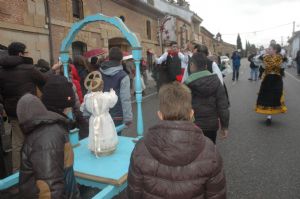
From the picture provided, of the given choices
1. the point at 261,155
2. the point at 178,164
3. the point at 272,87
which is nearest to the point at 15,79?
the point at 178,164

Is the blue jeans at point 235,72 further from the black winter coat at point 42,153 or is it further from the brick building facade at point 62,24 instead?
the black winter coat at point 42,153

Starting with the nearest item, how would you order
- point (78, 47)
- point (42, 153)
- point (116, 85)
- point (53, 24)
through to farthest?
point (42, 153)
point (116, 85)
point (53, 24)
point (78, 47)

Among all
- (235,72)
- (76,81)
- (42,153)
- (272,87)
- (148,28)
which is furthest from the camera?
(148,28)

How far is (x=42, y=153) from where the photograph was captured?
202cm

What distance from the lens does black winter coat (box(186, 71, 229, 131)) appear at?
144 inches

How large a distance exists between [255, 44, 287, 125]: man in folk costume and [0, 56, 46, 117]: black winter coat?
4955mm

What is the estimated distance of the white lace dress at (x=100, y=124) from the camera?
11.5ft

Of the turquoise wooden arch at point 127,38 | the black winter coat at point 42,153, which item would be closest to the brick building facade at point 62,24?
the turquoise wooden arch at point 127,38

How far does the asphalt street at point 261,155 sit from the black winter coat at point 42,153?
245 centimetres

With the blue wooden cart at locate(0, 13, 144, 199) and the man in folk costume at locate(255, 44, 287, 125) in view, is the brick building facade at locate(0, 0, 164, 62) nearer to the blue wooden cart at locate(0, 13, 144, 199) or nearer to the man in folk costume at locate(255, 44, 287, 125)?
the blue wooden cart at locate(0, 13, 144, 199)

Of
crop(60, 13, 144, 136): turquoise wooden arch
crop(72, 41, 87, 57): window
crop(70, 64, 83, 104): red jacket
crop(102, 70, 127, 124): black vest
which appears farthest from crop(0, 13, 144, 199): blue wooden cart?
crop(72, 41, 87, 57): window

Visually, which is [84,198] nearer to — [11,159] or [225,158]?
[11,159]

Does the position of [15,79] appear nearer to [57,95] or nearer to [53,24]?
[57,95]

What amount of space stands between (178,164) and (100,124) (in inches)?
70.2
